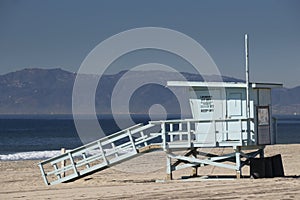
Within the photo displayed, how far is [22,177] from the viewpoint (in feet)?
Result: 88.0

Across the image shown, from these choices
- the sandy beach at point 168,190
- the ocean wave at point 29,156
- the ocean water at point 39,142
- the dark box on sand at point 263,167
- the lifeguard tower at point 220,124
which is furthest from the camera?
the ocean water at point 39,142

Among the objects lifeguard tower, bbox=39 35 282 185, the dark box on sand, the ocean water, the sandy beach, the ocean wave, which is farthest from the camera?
the ocean water

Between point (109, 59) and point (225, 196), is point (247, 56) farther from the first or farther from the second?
point (109, 59)

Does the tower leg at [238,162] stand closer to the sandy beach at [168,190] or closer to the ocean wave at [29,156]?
the sandy beach at [168,190]

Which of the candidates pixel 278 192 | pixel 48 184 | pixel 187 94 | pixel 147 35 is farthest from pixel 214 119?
pixel 147 35

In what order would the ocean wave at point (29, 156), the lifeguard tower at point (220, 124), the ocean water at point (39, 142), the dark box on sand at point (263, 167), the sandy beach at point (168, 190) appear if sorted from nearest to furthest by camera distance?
the sandy beach at point (168, 190), the lifeguard tower at point (220, 124), the dark box on sand at point (263, 167), the ocean wave at point (29, 156), the ocean water at point (39, 142)

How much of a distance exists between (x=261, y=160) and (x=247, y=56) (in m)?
3.56

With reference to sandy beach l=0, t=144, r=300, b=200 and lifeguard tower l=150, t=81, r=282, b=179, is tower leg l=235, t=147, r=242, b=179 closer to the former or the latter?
lifeguard tower l=150, t=81, r=282, b=179

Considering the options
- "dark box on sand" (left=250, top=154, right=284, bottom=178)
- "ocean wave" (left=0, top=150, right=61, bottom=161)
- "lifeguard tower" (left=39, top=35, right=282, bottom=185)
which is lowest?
"ocean wave" (left=0, top=150, right=61, bottom=161)

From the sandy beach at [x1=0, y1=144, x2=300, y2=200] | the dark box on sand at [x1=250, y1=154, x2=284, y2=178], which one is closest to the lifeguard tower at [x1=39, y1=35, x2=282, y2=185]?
the dark box on sand at [x1=250, y1=154, x2=284, y2=178]

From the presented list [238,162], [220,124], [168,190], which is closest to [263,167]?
[238,162]

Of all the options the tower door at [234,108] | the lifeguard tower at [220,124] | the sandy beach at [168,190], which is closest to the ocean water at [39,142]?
the lifeguard tower at [220,124]

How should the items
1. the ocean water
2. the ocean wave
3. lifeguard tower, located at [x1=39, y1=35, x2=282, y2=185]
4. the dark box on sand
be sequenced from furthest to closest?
the ocean water, the ocean wave, the dark box on sand, lifeguard tower, located at [x1=39, y1=35, x2=282, y2=185]

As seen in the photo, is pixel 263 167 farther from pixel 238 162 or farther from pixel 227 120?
pixel 227 120
